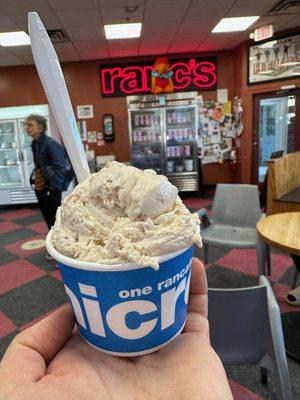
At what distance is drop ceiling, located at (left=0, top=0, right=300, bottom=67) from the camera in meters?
3.55

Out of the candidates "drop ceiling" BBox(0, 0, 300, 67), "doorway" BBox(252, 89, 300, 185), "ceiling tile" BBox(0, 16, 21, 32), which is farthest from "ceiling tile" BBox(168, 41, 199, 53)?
"ceiling tile" BBox(0, 16, 21, 32)

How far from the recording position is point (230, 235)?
8.70 ft

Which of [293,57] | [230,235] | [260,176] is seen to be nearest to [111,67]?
[293,57]

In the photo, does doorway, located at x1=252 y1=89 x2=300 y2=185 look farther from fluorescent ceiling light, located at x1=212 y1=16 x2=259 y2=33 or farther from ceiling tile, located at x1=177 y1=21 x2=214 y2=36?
ceiling tile, located at x1=177 y1=21 x2=214 y2=36

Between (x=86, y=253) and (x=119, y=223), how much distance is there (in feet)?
0.32

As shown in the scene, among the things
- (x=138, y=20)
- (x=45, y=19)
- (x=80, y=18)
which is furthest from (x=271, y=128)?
(x=45, y=19)

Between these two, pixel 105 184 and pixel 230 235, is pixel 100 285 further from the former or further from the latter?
pixel 230 235

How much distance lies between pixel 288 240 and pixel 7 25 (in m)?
4.56

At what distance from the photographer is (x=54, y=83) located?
2.67 ft

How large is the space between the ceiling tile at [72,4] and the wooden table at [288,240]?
3331 mm

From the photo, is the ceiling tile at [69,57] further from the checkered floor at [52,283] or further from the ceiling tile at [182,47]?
the checkered floor at [52,283]

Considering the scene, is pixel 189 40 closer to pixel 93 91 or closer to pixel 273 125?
pixel 93 91

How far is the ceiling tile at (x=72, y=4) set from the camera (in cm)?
336

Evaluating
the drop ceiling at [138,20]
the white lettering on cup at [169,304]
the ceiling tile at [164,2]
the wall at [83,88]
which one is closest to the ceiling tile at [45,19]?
the drop ceiling at [138,20]
